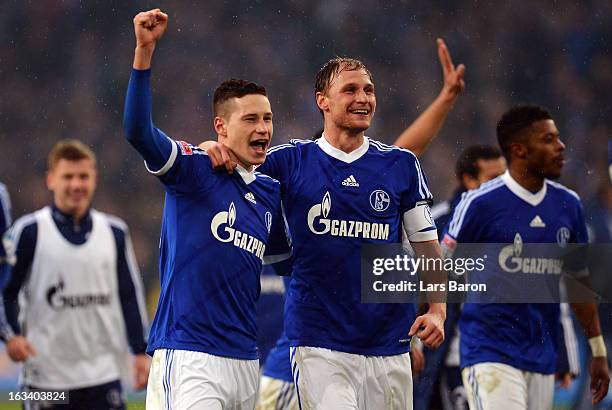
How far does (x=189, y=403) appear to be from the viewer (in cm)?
420

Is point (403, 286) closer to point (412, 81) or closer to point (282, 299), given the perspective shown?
point (282, 299)

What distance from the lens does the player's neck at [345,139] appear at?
5070mm

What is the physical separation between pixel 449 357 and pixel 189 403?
3.73 m

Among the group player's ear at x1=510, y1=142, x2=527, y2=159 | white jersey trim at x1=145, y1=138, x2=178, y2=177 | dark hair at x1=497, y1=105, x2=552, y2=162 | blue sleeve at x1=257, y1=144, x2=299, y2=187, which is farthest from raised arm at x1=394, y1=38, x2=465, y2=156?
white jersey trim at x1=145, y1=138, x2=178, y2=177

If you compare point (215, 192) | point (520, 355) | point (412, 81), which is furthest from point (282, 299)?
point (412, 81)

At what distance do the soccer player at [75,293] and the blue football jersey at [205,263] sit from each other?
2.91 metres

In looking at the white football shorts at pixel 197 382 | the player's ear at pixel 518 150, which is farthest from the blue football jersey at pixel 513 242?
the white football shorts at pixel 197 382

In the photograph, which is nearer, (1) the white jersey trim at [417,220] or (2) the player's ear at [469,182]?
(1) the white jersey trim at [417,220]

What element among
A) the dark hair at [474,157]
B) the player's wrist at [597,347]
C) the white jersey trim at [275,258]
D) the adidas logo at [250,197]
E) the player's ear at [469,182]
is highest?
the dark hair at [474,157]

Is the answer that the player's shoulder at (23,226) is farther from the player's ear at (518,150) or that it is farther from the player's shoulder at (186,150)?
the player's ear at (518,150)

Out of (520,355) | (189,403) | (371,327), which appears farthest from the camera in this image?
(520,355)

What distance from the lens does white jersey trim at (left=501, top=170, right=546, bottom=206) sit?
597 cm

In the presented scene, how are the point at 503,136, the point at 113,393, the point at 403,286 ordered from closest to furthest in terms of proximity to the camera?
the point at 403,286 → the point at 503,136 → the point at 113,393

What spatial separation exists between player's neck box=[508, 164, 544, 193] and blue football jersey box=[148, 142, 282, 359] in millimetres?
2106
